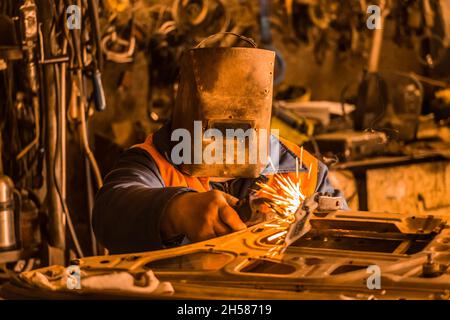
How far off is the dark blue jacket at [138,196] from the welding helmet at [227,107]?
0.37 feet

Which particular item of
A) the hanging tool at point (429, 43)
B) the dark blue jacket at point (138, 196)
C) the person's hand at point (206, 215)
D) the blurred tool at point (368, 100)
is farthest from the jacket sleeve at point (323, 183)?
the hanging tool at point (429, 43)

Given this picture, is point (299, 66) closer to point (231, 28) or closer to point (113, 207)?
point (231, 28)

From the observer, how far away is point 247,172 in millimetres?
2078

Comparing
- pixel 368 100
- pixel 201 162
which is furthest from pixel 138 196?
pixel 368 100

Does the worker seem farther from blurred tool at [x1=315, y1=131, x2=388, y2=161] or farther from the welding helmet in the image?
blurred tool at [x1=315, y1=131, x2=388, y2=161]

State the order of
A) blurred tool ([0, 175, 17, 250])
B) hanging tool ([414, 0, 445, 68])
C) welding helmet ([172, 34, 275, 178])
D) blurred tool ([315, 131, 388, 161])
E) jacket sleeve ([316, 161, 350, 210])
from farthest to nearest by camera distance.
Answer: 1. hanging tool ([414, 0, 445, 68])
2. blurred tool ([315, 131, 388, 161])
3. blurred tool ([0, 175, 17, 250])
4. jacket sleeve ([316, 161, 350, 210])
5. welding helmet ([172, 34, 275, 178])

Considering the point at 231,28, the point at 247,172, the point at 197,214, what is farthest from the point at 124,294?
the point at 231,28

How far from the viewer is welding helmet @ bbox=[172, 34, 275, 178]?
1.97m

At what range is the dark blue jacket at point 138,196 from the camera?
203 cm

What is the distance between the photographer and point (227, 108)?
1984mm

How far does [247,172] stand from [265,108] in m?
0.16

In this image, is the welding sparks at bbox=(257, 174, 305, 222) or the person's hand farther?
the welding sparks at bbox=(257, 174, 305, 222)

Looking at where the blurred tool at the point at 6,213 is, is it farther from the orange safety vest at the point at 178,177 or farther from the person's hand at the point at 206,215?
the person's hand at the point at 206,215

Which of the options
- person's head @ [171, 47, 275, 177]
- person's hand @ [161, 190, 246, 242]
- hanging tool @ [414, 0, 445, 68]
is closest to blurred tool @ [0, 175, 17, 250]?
person's head @ [171, 47, 275, 177]
